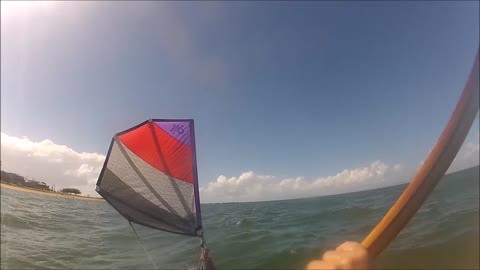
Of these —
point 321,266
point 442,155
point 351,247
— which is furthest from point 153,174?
point 442,155

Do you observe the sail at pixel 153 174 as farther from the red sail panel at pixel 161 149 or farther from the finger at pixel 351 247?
the finger at pixel 351 247

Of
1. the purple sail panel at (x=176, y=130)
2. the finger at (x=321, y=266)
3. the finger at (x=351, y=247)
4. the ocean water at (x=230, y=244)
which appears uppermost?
the purple sail panel at (x=176, y=130)

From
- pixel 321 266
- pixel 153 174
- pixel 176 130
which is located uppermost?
pixel 176 130

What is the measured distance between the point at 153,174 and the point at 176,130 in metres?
1.02

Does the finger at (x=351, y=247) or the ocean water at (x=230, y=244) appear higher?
the finger at (x=351, y=247)

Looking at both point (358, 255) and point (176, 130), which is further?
point (176, 130)

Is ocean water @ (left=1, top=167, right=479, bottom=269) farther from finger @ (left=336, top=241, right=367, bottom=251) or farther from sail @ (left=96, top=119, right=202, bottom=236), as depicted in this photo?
finger @ (left=336, top=241, right=367, bottom=251)

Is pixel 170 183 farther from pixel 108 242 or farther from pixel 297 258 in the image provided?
pixel 108 242

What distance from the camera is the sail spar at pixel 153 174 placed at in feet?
18.3

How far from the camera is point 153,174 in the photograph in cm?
574

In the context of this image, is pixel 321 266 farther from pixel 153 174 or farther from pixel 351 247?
pixel 153 174

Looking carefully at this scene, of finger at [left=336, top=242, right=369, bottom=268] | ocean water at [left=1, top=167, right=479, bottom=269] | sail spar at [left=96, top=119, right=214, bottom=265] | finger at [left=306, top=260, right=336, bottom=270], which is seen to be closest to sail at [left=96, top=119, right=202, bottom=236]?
sail spar at [left=96, top=119, right=214, bottom=265]

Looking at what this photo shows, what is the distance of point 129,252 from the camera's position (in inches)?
462

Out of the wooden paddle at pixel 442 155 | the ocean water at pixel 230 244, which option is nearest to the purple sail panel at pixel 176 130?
the wooden paddle at pixel 442 155
